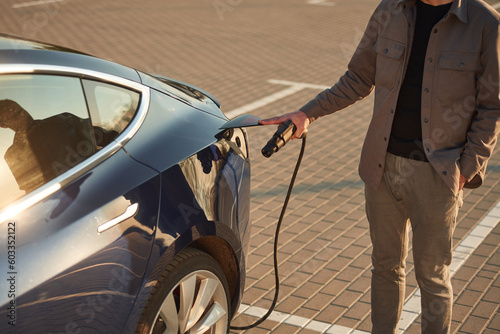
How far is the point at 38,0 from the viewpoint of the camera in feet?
49.4

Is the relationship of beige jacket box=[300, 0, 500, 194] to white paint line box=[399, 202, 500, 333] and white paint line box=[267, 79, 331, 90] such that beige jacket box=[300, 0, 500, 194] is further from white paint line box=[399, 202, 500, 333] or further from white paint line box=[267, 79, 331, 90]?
white paint line box=[267, 79, 331, 90]

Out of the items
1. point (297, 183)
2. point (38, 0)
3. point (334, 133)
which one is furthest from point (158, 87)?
point (38, 0)

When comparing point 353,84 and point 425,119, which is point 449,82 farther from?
point 353,84

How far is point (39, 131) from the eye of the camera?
102 inches

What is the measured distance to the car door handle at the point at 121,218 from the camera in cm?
250

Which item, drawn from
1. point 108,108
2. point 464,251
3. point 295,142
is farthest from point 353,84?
point 295,142

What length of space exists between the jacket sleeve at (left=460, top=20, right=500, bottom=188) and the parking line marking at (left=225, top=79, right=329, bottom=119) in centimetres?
498

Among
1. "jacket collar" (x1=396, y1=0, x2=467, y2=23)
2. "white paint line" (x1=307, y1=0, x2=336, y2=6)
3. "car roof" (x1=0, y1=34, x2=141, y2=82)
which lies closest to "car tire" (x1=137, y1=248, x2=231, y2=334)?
Answer: "car roof" (x1=0, y1=34, x2=141, y2=82)

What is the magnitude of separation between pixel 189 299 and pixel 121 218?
625mm

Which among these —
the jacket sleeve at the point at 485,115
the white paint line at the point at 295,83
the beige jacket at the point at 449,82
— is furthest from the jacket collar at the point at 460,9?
the white paint line at the point at 295,83

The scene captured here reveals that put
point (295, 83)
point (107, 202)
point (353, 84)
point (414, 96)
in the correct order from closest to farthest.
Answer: point (107, 202), point (414, 96), point (353, 84), point (295, 83)

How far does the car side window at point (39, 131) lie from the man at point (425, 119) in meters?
0.92

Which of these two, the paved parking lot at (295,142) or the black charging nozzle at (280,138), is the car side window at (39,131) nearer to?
the black charging nozzle at (280,138)

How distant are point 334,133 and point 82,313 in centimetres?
551
